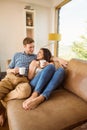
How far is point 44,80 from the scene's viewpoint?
147 cm

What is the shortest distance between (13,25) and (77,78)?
8.19 ft

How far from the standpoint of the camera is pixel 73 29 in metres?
2.92

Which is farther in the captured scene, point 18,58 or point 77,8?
point 77,8

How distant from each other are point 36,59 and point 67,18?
1750 millimetres

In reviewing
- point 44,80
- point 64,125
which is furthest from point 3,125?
point 64,125

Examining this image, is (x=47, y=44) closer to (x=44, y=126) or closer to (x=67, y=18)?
(x=67, y=18)

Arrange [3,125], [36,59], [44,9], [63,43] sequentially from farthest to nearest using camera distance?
[44,9], [63,43], [36,59], [3,125]

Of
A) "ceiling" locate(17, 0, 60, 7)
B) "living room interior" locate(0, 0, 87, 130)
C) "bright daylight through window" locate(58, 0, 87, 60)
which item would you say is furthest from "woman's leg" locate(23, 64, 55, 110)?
"ceiling" locate(17, 0, 60, 7)

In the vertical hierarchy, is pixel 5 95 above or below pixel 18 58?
below

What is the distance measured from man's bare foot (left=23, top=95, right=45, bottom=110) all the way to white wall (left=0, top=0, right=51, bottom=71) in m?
2.37

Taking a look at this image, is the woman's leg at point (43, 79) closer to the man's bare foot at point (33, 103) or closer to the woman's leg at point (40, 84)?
the woman's leg at point (40, 84)

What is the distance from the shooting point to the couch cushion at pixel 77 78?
1.41m

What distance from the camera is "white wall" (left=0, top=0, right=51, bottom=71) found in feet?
10.7

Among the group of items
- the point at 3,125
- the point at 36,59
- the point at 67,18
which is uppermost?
the point at 67,18
